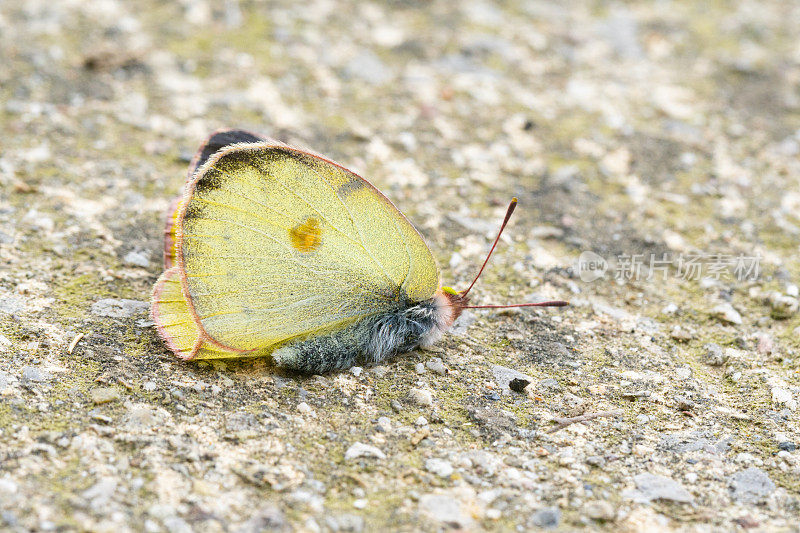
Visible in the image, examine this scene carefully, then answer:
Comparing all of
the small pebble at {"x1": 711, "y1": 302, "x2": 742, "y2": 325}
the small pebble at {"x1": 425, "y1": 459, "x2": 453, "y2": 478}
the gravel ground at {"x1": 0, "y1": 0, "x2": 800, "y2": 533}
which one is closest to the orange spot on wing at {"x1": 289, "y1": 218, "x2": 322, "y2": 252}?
the gravel ground at {"x1": 0, "y1": 0, "x2": 800, "y2": 533}

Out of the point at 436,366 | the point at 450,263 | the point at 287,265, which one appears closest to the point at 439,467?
the point at 436,366

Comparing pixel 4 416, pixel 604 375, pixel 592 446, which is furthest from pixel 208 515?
pixel 604 375

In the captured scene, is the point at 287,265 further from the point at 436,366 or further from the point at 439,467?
the point at 439,467

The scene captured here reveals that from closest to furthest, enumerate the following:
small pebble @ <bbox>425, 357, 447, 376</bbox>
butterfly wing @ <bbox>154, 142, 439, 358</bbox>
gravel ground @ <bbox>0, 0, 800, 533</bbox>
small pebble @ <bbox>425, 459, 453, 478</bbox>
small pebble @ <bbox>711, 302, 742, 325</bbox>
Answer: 1. gravel ground @ <bbox>0, 0, 800, 533</bbox>
2. small pebble @ <bbox>425, 459, 453, 478</bbox>
3. butterfly wing @ <bbox>154, 142, 439, 358</bbox>
4. small pebble @ <bbox>425, 357, 447, 376</bbox>
5. small pebble @ <bbox>711, 302, 742, 325</bbox>

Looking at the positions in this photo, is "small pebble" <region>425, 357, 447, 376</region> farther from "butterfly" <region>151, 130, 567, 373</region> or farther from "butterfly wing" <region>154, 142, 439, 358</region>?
"butterfly wing" <region>154, 142, 439, 358</region>

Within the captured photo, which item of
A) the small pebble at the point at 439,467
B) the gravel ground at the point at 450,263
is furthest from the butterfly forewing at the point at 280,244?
the small pebble at the point at 439,467

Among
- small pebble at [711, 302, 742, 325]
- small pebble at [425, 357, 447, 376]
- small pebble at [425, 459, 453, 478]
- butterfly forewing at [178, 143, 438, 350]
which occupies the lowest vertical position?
small pebble at [425, 459, 453, 478]
